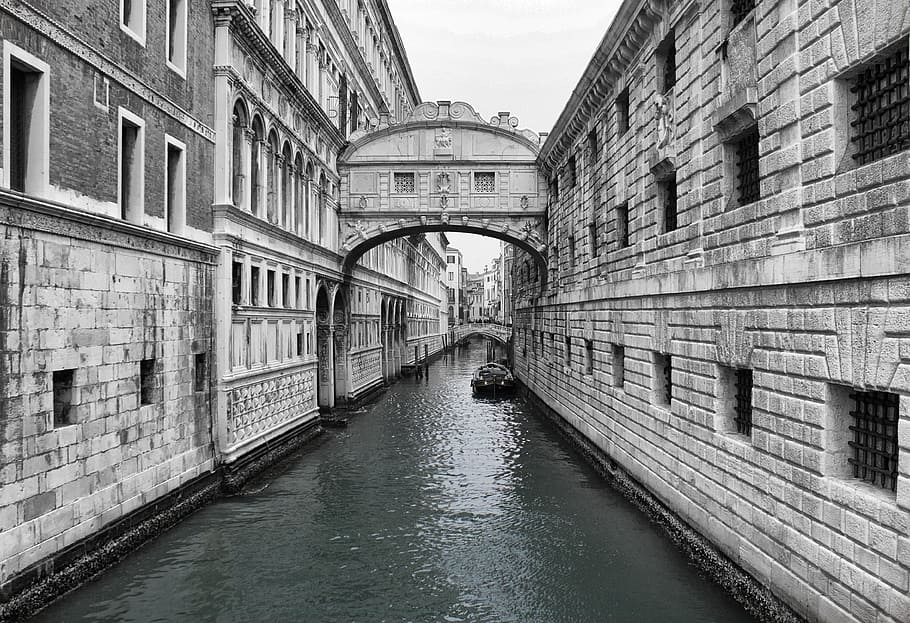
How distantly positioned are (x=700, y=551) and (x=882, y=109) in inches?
250

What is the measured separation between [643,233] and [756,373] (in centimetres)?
574

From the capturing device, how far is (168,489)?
40.0ft

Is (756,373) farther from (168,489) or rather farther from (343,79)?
(343,79)

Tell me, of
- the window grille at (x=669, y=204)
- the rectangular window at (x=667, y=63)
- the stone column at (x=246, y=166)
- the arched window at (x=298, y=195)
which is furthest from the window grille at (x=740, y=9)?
→ the arched window at (x=298, y=195)

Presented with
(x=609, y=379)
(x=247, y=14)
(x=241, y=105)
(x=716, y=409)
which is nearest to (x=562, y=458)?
(x=609, y=379)

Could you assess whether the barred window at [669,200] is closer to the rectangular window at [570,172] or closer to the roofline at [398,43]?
the rectangular window at [570,172]

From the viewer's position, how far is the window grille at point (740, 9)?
9555mm

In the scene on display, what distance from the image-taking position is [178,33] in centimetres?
1314

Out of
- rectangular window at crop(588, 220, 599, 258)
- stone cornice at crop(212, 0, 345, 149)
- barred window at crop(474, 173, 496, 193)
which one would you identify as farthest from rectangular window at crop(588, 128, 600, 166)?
stone cornice at crop(212, 0, 345, 149)

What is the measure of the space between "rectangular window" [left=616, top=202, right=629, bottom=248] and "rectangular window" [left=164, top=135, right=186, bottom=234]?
912 cm

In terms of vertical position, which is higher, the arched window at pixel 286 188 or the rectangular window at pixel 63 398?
the arched window at pixel 286 188

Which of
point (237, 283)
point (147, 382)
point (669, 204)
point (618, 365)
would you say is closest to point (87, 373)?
point (147, 382)

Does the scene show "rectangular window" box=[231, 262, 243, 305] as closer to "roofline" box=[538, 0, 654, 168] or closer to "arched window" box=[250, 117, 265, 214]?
"arched window" box=[250, 117, 265, 214]

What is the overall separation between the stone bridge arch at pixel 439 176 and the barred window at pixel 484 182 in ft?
0.12
